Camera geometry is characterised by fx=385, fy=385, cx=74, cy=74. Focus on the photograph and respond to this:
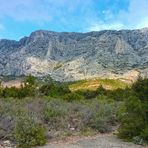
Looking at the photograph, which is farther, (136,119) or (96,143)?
(136,119)

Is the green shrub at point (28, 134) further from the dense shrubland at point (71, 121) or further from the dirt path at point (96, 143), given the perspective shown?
the dirt path at point (96, 143)

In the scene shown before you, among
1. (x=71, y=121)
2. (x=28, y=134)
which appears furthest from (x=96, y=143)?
(x=71, y=121)

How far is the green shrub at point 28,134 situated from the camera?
575 inches

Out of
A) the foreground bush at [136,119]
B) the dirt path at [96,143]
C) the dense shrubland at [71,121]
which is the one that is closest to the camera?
the dirt path at [96,143]

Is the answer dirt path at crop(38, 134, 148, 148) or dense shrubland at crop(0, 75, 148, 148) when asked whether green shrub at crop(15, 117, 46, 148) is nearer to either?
dense shrubland at crop(0, 75, 148, 148)

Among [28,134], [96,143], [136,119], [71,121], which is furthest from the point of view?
[71,121]

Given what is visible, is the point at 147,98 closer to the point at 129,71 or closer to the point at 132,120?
the point at 132,120

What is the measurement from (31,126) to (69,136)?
7.61 feet

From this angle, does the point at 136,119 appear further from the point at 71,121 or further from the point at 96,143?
the point at 71,121

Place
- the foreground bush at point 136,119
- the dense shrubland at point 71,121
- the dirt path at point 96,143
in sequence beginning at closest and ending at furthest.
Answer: the dirt path at point 96,143, the dense shrubland at point 71,121, the foreground bush at point 136,119

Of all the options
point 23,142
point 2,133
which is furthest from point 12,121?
point 23,142

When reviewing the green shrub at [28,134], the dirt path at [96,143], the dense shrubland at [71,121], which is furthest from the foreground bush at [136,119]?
the green shrub at [28,134]

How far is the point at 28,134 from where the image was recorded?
587 inches

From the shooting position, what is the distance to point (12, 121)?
53.8ft
